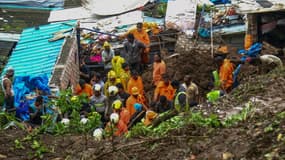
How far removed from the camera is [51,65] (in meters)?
17.6

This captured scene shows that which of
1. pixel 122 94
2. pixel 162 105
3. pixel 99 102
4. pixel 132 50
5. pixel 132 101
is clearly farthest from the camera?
pixel 132 50

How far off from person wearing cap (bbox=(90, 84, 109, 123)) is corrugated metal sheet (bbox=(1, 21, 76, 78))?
8.03 ft

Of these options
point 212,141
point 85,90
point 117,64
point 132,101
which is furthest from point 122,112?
point 212,141

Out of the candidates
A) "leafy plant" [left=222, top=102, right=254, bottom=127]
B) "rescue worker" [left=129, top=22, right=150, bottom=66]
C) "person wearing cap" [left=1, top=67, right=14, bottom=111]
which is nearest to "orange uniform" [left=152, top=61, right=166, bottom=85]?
"rescue worker" [left=129, top=22, right=150, bottom=66]

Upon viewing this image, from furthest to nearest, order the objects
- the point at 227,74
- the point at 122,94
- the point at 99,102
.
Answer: the point at 122,94 → the point at 99,102 → the point at 227,74

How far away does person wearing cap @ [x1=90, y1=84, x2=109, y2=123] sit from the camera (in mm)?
14180

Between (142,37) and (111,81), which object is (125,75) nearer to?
(111,81)

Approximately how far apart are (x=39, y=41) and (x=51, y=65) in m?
2.52

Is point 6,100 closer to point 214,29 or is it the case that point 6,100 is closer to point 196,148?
point 214,29

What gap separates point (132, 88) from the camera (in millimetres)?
15391

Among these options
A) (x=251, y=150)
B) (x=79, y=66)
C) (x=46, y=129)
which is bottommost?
(x=79, y=66)

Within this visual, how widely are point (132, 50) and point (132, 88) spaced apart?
242 centimetres

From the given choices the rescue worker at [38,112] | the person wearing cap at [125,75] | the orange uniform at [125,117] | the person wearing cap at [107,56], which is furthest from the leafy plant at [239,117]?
the person wearing cap at [107,56]

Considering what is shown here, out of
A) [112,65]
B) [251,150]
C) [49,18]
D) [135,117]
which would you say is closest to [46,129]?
[135,117]
